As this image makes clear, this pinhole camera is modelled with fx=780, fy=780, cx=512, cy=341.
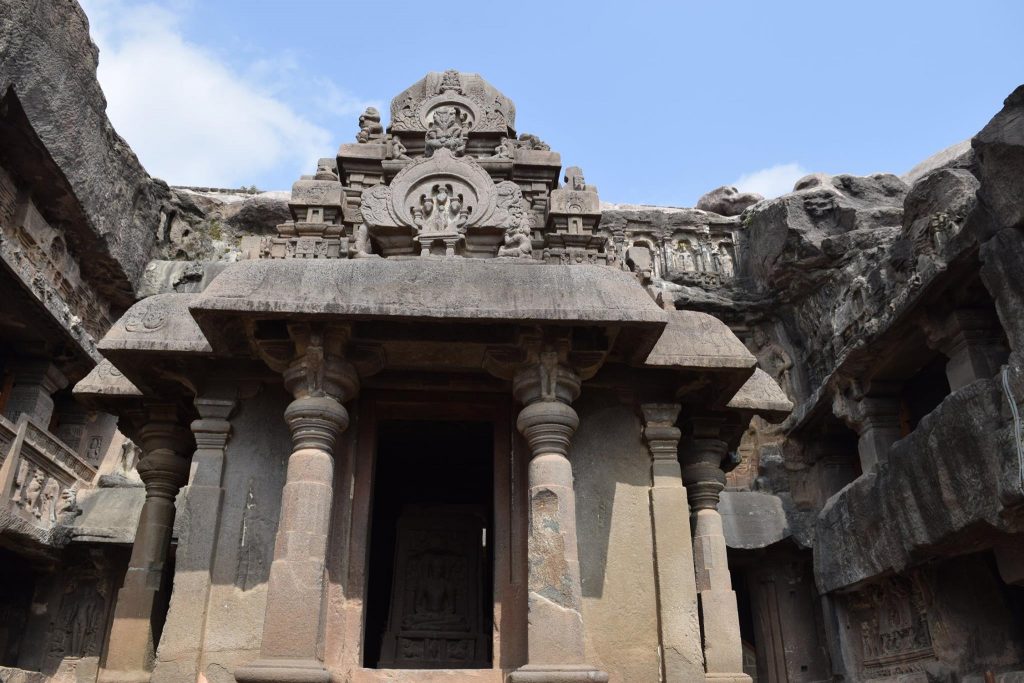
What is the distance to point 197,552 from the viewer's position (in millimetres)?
5590

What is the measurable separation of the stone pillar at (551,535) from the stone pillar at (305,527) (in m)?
1.27

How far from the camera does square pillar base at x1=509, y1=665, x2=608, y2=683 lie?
4.64m

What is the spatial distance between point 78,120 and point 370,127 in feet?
30.7

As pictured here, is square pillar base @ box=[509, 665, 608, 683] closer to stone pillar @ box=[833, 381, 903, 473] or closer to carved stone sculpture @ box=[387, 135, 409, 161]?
carved stone sculpture @ box=[387, 135, 409, 161]

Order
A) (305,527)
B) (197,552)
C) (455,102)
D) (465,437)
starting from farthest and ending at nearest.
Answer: (465,437)
(455,102)
(197,552)
(305,527)

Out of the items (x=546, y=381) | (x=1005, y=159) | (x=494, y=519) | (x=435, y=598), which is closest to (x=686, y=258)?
(x=1005, y=159)

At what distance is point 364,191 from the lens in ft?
24.3

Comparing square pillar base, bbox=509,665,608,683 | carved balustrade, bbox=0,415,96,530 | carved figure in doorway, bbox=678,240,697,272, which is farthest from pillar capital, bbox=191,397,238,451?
carved figure in doorway, bbox=678,240,697,272

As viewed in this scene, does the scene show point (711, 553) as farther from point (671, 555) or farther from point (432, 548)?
point (432, 548)

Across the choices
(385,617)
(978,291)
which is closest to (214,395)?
(385,617)

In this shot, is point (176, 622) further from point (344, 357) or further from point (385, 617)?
point (385, 617)

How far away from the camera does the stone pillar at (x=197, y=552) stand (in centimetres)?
527

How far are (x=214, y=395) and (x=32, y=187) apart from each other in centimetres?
1082

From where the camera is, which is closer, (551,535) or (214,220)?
(551,535)
